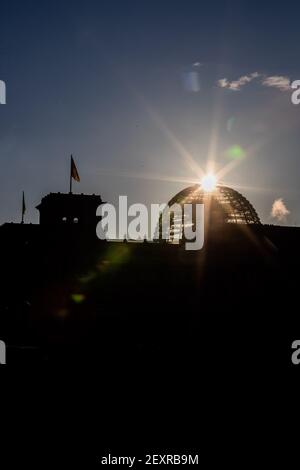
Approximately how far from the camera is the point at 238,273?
127 feet

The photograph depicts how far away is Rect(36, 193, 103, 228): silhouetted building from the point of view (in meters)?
42.8

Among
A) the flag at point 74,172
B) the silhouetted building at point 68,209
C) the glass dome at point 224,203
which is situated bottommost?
the silhouetted building at point 68,209

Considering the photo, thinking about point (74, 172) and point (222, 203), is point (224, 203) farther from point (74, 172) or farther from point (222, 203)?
point (74, 172)

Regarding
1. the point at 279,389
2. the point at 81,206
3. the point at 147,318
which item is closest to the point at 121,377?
the point at 279,389

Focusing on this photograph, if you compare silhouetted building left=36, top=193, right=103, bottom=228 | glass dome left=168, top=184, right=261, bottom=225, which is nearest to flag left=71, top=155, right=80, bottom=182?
silhouetted building left=36, top=193, right=103, bottom=228

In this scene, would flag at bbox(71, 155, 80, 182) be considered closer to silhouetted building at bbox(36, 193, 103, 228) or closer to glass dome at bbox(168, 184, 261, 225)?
silhouetted building at bbox(36, 193, 103, 228)

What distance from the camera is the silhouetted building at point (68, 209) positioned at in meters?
42.8

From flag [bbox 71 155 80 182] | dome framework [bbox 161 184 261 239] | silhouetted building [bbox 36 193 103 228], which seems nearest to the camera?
flag [bbox 71 155 80 182]

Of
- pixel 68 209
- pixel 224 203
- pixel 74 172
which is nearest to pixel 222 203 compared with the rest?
pixel 224 203

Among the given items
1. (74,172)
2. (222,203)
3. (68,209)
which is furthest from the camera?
(222,203)

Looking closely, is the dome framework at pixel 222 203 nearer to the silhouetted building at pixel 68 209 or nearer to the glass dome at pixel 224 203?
the glass dome at pixel 224 203

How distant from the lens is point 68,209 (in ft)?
141

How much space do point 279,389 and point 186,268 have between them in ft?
55.8

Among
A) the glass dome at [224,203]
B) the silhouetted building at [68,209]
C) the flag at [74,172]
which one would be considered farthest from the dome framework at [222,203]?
the flag at [74,172]
